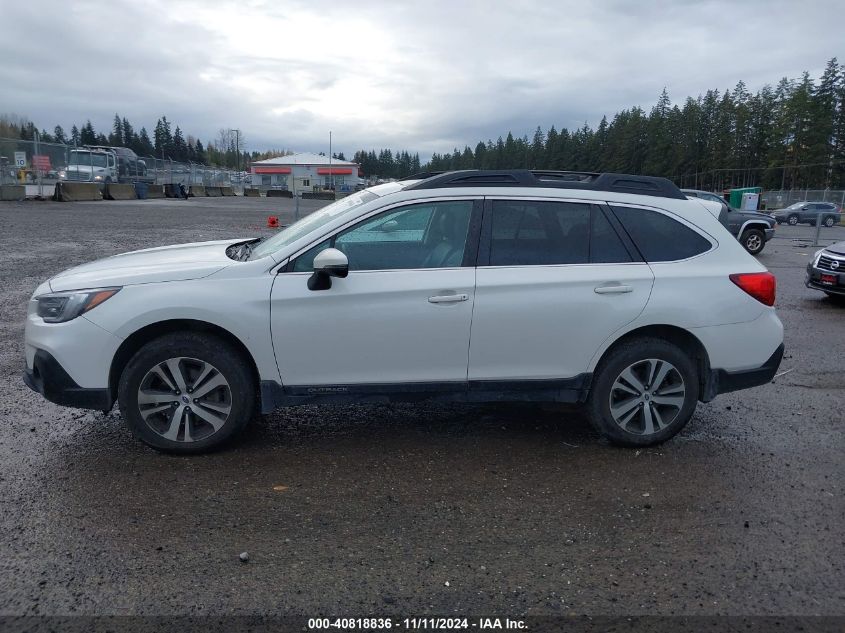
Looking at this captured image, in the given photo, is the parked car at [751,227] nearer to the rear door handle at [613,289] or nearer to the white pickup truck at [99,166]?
the rear door handle at [613,289]

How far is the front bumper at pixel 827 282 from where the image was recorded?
1032 cm

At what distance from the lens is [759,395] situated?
5781 mm

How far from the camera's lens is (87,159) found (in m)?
37.1

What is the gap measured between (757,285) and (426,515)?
2.77 m

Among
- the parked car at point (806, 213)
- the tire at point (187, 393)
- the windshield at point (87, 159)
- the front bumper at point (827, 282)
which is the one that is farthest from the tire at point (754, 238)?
the windshield at point (87, 159)

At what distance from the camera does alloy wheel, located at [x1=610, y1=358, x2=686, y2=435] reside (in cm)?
443

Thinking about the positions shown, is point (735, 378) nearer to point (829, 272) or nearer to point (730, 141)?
point (829, 272)

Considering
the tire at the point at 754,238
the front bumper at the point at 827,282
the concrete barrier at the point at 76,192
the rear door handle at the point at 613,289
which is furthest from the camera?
the concrete barrier at the point at 76,192

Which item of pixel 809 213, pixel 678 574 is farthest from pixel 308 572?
pixel 809 213

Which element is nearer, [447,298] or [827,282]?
[447,298]

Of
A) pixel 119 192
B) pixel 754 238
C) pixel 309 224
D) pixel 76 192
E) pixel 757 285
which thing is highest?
pixel 309 224

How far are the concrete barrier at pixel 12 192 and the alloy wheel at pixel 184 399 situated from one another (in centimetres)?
2944

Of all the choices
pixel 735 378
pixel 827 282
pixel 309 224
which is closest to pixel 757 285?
pixel 735 378

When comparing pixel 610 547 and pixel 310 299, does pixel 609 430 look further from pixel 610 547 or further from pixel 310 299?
pixel 310 299
